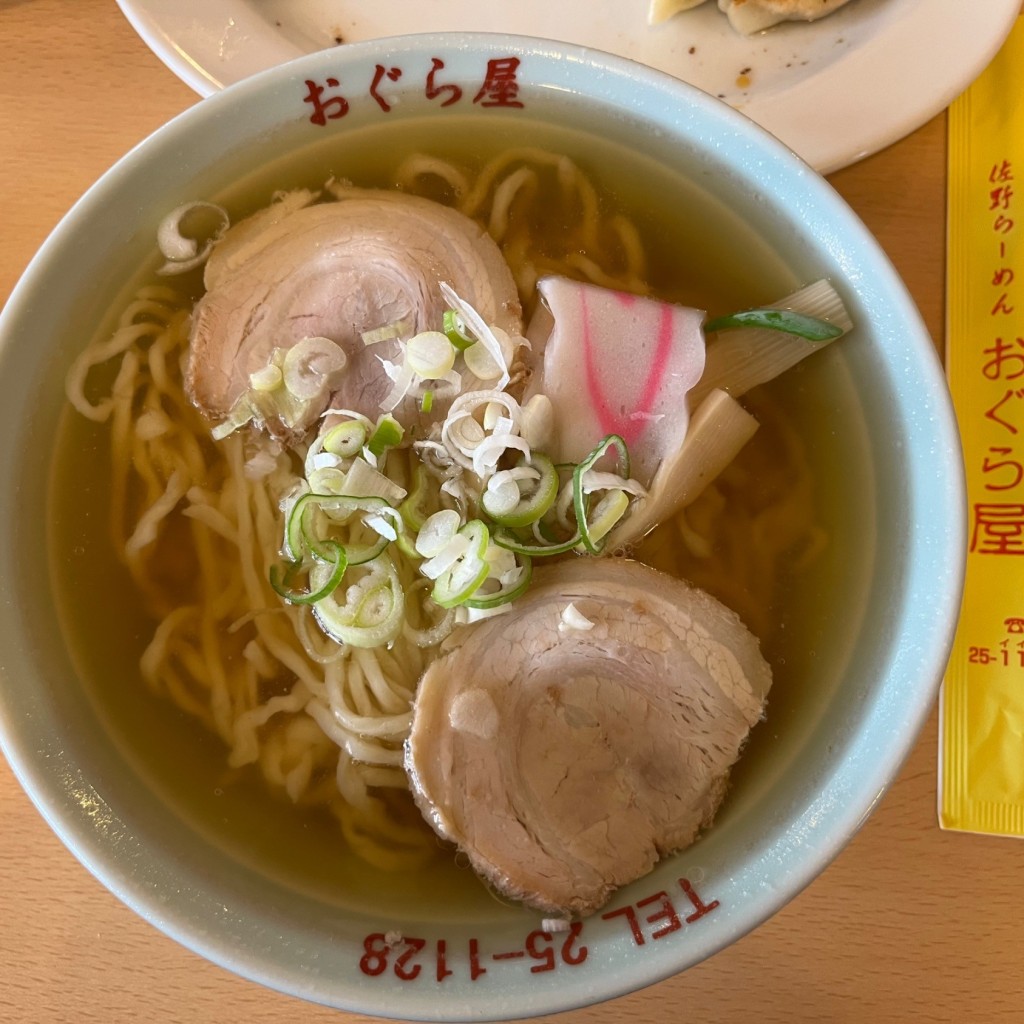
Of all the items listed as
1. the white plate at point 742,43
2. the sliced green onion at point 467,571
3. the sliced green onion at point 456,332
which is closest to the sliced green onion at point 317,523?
the sliced green onion at point 467,571

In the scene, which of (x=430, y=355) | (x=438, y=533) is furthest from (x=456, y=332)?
(x=438, y=533)

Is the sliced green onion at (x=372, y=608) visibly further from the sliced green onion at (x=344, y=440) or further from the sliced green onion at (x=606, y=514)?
the sliced green onion at (x=606, y=514)

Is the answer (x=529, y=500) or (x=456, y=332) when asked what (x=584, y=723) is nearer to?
(x=529, y=500)

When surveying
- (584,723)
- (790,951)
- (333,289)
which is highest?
(333,289)

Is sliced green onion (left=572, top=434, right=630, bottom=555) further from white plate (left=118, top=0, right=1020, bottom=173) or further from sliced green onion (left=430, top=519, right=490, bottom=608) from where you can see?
white plate (left=118, top=0, right=1020, bottom=173)

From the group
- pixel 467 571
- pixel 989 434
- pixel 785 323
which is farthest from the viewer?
pixel 989 434

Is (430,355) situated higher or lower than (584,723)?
higher

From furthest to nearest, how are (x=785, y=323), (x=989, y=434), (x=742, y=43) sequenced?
(x=742, y=43), (x=989, y=434), (x=785, y=323)

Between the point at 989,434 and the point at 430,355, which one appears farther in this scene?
the point at 989,434

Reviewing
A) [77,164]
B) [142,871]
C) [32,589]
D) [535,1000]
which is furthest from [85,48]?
[535,1000]
